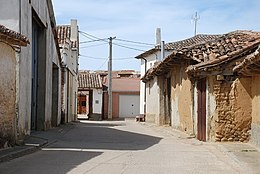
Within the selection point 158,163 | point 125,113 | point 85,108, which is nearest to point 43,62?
point 158,163

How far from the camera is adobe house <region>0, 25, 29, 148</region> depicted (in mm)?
11289

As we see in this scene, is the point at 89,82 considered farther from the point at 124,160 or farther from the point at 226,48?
the point at 124,160

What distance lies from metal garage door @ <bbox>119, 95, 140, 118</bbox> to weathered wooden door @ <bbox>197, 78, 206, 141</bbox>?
33.1 metres

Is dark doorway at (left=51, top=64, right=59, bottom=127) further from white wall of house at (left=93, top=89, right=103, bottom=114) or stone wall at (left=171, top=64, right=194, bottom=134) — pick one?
white wall of house at (left=93, top=89, right=103, bottom=114)

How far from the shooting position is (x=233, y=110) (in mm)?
14266

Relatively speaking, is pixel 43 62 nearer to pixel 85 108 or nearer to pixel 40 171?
pixel 40 171

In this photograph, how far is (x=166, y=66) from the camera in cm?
2242

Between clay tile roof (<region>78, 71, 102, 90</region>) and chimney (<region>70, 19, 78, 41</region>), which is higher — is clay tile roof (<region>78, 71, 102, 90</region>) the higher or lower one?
the lower one

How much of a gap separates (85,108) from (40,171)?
52.9 metres

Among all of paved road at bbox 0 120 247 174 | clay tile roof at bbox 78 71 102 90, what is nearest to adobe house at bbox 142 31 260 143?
paved road at bbox 0 120 247 174

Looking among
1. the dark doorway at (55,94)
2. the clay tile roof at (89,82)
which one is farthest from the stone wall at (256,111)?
the clay tile roof at (89,82)

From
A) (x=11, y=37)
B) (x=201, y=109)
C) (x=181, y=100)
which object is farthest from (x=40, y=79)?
(x=11, y=37)

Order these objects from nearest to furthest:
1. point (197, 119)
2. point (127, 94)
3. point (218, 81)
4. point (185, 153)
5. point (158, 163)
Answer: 1. point (158, 163)
2. point (185, 153)
3. point (218, 81)
4. point (197, 119)
5. point (127, 94)

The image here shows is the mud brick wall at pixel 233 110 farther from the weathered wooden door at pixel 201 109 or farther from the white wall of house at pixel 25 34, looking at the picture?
the white wall of house at pixel 25 34
